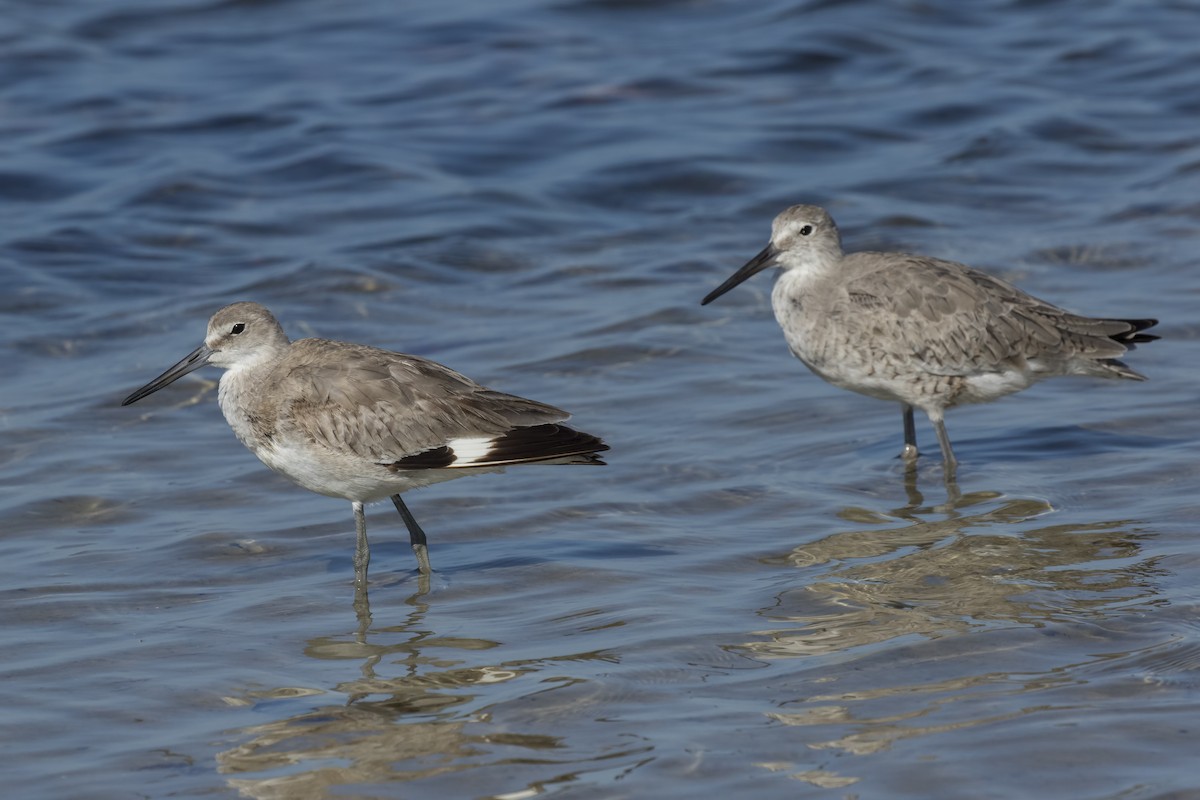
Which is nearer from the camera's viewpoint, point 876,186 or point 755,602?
point 755,602

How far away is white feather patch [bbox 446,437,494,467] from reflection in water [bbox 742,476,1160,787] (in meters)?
Result: 1.44

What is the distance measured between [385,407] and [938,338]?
129 inches

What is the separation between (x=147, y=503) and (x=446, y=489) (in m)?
1.57

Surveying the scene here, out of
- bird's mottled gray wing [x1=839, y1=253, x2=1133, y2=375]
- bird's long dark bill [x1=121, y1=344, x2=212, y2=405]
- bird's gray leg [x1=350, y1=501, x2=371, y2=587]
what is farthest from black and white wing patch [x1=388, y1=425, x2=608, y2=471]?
bird's mottled gray wing [x1=839, y1=253, x2=1133, y2=375]

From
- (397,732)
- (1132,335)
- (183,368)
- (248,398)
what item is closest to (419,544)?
(248,398)

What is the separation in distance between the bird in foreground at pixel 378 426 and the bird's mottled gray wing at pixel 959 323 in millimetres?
2423

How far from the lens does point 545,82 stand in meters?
17.8

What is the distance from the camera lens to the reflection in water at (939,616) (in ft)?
18.6

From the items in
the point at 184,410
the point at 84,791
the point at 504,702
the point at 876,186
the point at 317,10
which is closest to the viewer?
the point at 84,791

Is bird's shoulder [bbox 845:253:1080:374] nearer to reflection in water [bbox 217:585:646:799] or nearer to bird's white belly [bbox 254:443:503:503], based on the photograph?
bird's white belly [bbox 254:443:503:503]

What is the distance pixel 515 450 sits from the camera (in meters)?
7.21

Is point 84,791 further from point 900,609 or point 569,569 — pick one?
point 900,609

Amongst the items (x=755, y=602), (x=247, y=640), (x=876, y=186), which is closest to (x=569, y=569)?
(x=755, y=602)

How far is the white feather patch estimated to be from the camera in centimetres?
726
